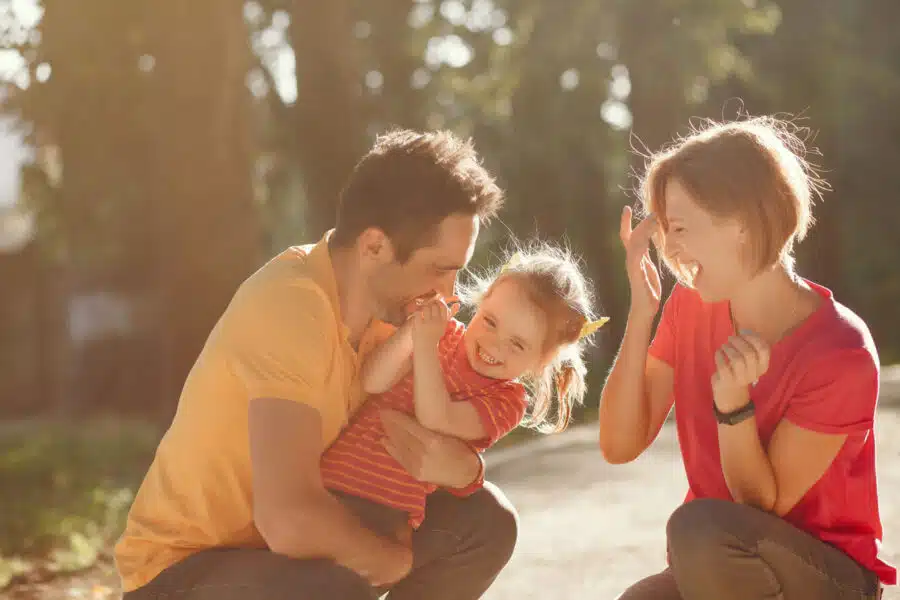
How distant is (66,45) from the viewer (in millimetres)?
10617

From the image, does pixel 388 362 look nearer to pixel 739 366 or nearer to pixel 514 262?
pixel 514 262

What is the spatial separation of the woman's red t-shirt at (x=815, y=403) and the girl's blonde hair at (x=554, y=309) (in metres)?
0.38

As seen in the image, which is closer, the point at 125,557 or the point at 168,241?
the point at 125,557

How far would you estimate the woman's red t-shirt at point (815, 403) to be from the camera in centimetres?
301

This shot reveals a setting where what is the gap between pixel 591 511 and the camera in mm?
6375

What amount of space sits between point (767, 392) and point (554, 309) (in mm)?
760

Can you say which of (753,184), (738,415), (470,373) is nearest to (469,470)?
(470,373)

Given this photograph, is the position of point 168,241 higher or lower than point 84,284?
higher

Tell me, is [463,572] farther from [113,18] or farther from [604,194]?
[604,194]

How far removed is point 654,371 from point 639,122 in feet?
38.1

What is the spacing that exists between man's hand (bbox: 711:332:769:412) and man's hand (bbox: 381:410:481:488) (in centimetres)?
84

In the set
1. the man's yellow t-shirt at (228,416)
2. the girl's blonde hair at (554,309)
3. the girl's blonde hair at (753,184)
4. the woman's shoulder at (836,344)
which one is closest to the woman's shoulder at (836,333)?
the woman's shoulder at (836,344)

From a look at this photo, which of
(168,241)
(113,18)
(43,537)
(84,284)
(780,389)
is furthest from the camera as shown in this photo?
(84,284)

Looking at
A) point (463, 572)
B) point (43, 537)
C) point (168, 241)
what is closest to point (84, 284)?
point (168, 241)
